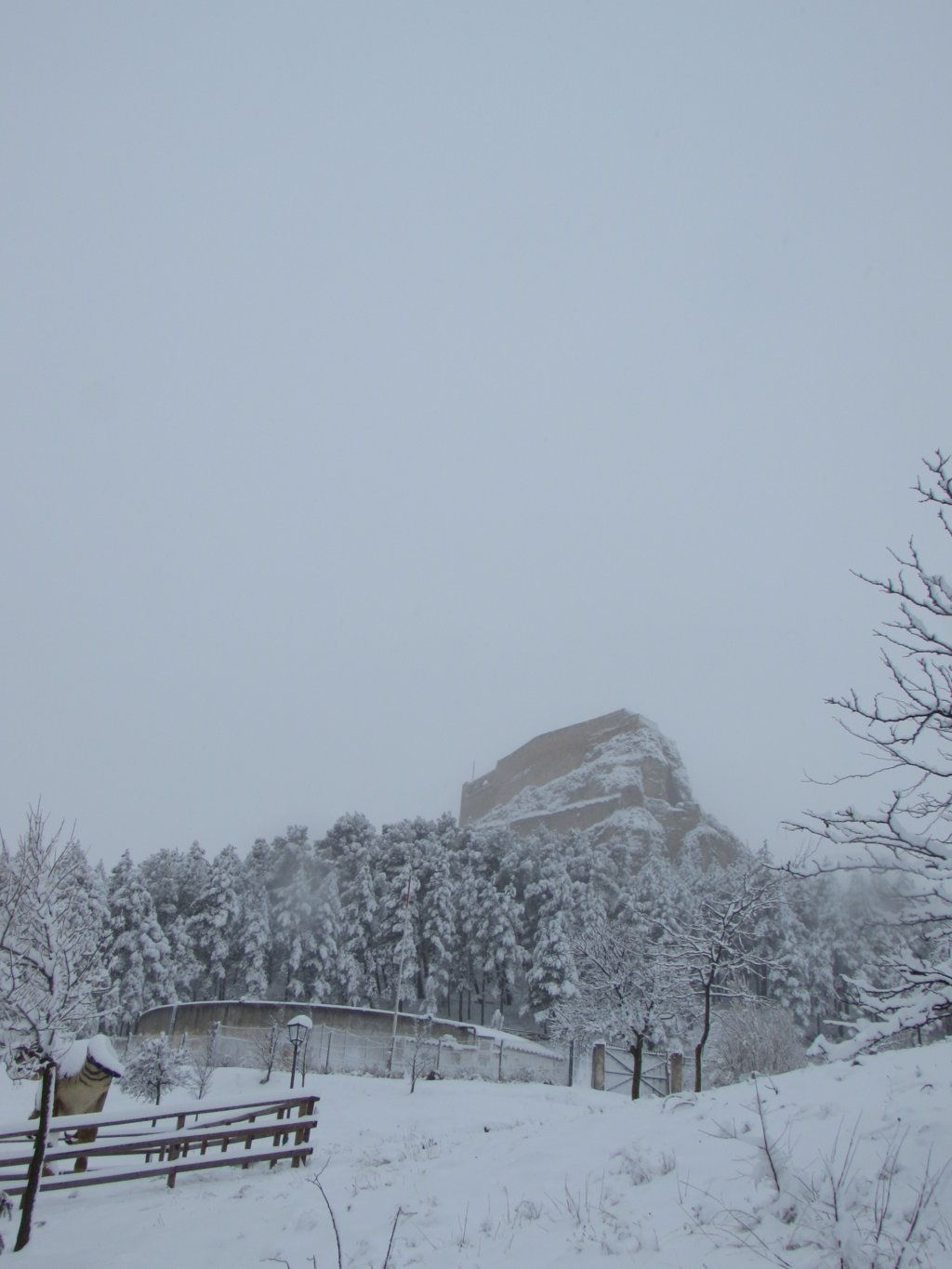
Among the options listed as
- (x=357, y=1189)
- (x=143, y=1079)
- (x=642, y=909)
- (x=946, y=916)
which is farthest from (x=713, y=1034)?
(x=946, y=916)

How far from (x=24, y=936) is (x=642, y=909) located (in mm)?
51362

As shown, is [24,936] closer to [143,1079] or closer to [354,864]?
[143,1079]

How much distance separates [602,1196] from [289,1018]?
3301 cm

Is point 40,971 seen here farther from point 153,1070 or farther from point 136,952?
point 136,952

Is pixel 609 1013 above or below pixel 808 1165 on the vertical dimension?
below

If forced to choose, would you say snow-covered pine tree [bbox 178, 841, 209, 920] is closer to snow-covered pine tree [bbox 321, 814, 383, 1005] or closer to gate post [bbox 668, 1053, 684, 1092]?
snow-covered pine tree [bbox 321, 814, 383, 1005]

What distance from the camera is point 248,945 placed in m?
49.8

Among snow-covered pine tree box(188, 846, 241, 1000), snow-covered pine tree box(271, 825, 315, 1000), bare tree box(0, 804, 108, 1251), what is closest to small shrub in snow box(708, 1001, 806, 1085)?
bare tree box(0, 804, 108, 1251)

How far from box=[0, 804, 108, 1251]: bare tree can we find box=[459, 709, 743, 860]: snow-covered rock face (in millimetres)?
79003


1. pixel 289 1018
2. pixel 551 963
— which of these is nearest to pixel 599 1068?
pixel 289 1018

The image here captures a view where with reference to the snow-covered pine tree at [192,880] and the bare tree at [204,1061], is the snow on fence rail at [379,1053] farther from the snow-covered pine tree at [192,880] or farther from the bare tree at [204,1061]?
the snow-covered pine tree at [192,880]

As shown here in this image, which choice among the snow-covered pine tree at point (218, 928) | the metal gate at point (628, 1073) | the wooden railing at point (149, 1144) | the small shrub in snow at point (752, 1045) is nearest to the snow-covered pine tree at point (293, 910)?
the snow-covered pine tree at point (218, 928)

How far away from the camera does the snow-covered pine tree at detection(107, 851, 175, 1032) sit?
151ft

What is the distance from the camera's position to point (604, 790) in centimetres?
10262
